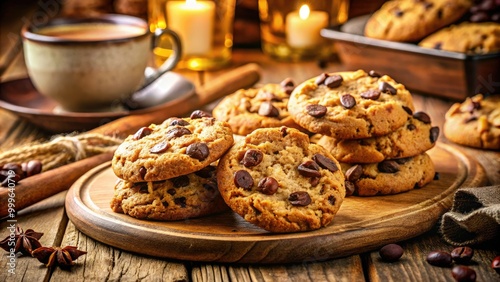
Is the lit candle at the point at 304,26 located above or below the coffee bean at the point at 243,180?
below

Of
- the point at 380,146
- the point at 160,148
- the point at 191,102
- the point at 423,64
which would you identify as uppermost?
the point at 160,148

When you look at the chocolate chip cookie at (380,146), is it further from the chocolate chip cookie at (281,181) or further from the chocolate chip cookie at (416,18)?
the chocolate chip cookie at (416,18)

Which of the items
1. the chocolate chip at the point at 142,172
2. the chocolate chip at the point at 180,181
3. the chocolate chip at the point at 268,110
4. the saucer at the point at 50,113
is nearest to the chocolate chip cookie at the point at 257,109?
the chocolate chip at the point at 268,110

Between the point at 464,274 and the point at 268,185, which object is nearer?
the point at 464,274

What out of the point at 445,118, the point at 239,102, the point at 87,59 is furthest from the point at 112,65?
the point at 445,118

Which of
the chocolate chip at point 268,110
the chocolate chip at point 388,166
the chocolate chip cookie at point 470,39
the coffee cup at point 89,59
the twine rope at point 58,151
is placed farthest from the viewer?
the chocolate chip cookie at point 470,39

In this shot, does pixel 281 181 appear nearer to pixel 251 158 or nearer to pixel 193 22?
pixel 251 158

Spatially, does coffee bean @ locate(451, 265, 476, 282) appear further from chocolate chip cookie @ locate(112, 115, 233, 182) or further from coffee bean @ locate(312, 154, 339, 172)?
chocolate chip cookie @ locate(112, 115, 233, 182)

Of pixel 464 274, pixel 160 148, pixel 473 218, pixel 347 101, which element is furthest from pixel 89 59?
pixel 464 274
